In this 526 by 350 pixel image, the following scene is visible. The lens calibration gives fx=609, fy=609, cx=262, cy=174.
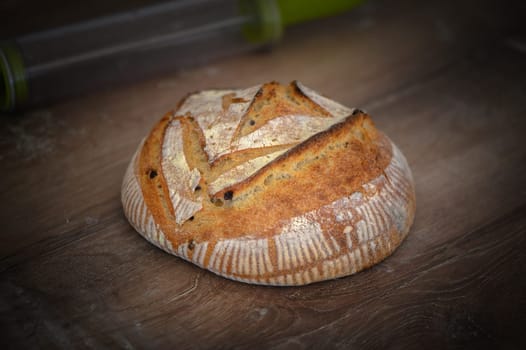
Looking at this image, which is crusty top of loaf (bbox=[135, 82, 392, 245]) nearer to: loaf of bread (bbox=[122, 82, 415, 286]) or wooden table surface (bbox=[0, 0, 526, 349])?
loaf of bread (bbox=[122, 82, 415, 286])

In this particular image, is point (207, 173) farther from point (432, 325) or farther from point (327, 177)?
point (432, 325)

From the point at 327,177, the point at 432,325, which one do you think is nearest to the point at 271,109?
the point at 327,177

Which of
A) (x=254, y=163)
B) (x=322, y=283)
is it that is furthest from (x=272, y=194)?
(x=322, y=283)

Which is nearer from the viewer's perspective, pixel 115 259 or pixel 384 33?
pixel 115 259

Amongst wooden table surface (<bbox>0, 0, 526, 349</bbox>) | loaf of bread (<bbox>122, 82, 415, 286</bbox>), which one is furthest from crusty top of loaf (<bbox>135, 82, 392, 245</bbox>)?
wooden table surface (<bbox>0, 0, 526, 349</bbox>)

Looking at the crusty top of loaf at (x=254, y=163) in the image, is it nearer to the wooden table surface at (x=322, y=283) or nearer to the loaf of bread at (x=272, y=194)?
the loaf of bread at (x=272, y=194)
